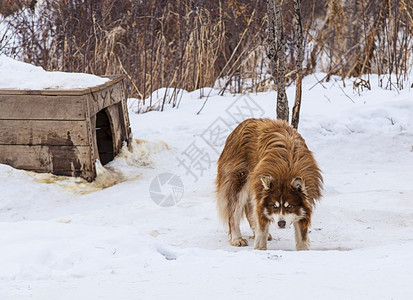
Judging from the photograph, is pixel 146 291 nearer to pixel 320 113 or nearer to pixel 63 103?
pixel 63 103

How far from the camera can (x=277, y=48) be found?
21.8 feet

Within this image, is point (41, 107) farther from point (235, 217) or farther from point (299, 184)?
point (299, 184)

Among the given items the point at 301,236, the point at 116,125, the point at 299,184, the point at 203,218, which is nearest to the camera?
the point at 299,184

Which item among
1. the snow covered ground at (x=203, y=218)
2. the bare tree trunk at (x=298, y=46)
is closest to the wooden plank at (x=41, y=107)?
the snow covered ground at (x=203, y=218)

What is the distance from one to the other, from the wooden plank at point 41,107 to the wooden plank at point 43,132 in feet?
0.17

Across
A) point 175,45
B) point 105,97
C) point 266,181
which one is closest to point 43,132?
point 105,97

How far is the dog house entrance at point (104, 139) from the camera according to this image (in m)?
7.42

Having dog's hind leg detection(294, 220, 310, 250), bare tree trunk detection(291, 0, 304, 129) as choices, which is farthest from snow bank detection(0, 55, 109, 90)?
dog's hind leg detection(294, 220, 310, 250)

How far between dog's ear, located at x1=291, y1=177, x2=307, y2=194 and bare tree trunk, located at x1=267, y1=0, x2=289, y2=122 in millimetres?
2395

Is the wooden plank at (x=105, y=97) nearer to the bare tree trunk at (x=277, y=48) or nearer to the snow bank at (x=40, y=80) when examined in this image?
the snow bank at (x=40, y=80)

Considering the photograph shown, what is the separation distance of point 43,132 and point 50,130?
8 centimetres

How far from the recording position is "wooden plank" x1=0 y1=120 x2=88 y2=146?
6496 millimetres

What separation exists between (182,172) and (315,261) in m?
3.67

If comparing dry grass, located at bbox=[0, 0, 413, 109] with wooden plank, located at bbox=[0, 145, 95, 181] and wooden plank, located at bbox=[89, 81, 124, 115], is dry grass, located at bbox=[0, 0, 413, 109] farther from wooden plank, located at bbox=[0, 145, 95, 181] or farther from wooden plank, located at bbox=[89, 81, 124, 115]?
wooden plank, located at bbox=[0, 145, 95, 181]
